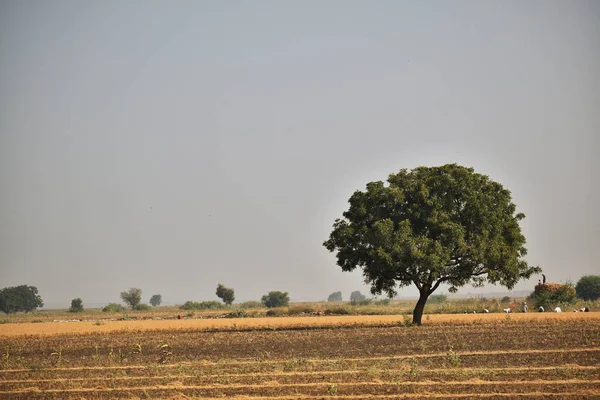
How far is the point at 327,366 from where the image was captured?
3112 cm

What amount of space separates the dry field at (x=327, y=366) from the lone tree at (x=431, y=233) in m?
5.20

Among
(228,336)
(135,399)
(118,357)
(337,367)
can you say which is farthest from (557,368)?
(228,336)

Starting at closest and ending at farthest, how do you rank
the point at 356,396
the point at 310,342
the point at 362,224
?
the point at 356,396
the point at 310,342
the point at 362,224

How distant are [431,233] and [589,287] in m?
94.4

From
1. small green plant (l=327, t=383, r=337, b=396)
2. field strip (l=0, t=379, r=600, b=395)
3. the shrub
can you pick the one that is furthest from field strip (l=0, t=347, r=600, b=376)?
the shrub

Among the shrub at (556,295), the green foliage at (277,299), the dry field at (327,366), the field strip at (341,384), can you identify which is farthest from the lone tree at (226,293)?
the field strip at (341,384)

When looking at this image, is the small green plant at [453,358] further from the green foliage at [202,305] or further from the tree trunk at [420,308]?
the green foliage at [202,305]

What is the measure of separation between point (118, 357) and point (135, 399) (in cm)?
1440

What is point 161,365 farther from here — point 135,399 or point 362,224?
point 362,224

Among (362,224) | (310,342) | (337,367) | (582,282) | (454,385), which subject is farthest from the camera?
(582,282)

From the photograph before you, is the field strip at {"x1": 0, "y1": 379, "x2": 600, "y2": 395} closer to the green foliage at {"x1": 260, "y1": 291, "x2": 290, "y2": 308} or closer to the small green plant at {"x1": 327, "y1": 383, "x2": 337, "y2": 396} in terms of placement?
the small green plant at {"x1": 327, "y1": 383, "x2": 337, "y2": 396}

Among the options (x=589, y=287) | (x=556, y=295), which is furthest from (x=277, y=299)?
(x=556, y=295)

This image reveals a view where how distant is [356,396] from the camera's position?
2366 centimetres

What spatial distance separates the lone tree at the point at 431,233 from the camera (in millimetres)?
51062
